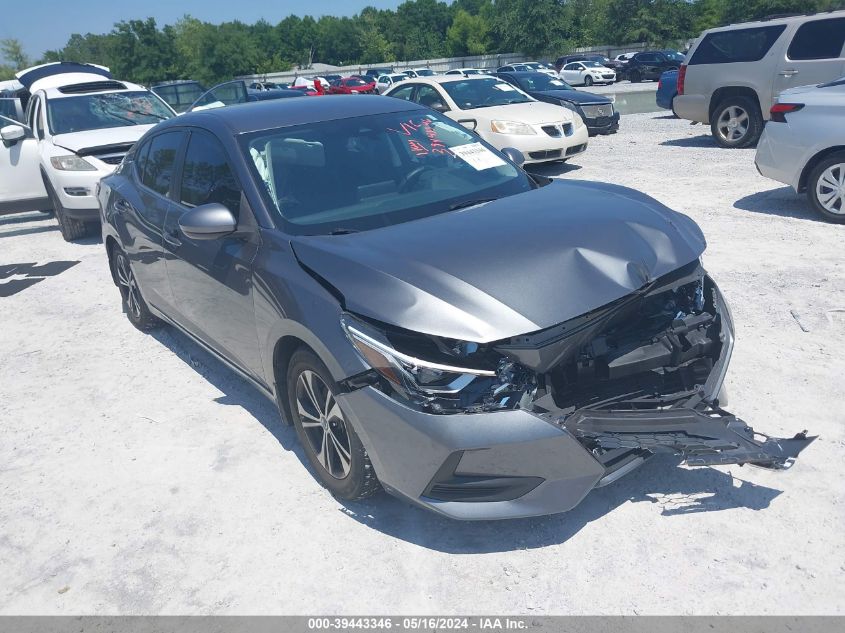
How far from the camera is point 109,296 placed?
285 inches

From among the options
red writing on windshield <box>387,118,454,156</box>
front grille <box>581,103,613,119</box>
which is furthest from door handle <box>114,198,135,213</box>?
front grille <box>581,103,613,119</box>

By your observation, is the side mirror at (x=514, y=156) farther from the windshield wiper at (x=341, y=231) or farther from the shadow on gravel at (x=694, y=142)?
the shadow on gravel at (x=694, y=142)

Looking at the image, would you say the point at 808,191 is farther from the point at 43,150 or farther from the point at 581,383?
the point at 43,150

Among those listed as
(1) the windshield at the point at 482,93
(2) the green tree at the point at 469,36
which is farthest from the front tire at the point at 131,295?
(2) the green tree at the point at 469,36

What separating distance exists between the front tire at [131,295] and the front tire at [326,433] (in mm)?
2689

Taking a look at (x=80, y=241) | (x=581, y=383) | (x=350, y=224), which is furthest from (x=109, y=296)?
(x=581, y=383)

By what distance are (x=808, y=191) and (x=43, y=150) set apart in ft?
30.3

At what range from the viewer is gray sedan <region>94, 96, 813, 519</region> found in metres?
2.83

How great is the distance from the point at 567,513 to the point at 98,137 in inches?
332

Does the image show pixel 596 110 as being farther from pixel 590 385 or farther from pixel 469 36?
pixel 469 36

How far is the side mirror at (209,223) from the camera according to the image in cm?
366

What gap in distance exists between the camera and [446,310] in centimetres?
284

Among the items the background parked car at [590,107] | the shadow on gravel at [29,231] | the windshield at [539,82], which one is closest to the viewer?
the shadow on gravel at [29,231]

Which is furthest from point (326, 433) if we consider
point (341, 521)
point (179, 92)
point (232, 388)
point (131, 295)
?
point (179, 92)
